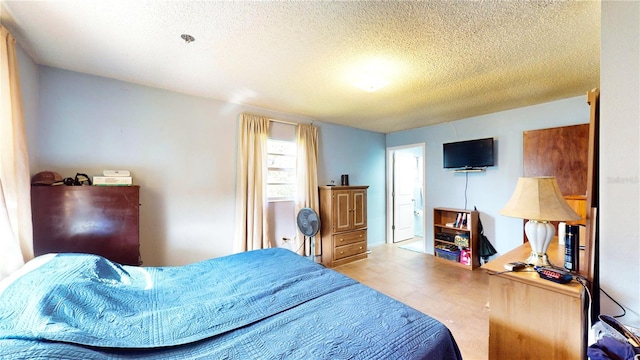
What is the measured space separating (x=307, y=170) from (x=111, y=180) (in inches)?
95.1

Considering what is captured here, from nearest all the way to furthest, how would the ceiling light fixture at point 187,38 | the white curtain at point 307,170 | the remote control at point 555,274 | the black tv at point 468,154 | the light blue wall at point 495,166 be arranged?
the remote control at point 555,274 < the ceiling light fixture at point 187,38 < the light blue wall at point 495,166 < the black tv at point 468,154 < the white curtain at point 307,170

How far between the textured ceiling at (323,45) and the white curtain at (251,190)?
1.78 feet

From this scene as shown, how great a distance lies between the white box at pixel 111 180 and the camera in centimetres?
219

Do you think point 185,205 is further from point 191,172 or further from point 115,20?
point 115,20

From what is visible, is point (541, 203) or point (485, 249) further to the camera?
point (485, 249)

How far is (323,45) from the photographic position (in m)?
1.88

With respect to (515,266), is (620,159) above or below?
above

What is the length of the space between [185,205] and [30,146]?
4.43ft

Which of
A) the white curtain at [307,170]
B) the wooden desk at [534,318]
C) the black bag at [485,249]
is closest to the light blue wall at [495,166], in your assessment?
the black bag at [485,249]

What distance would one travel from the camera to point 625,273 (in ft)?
3.91

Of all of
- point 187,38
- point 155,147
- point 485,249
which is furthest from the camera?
point 485,249

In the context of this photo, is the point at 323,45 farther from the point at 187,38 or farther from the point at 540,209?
the point at 540,209

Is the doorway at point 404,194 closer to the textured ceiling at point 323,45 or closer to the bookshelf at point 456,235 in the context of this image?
the bookshelf at point 456,235

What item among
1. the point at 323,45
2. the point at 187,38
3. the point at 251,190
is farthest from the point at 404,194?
the point at 187,38
